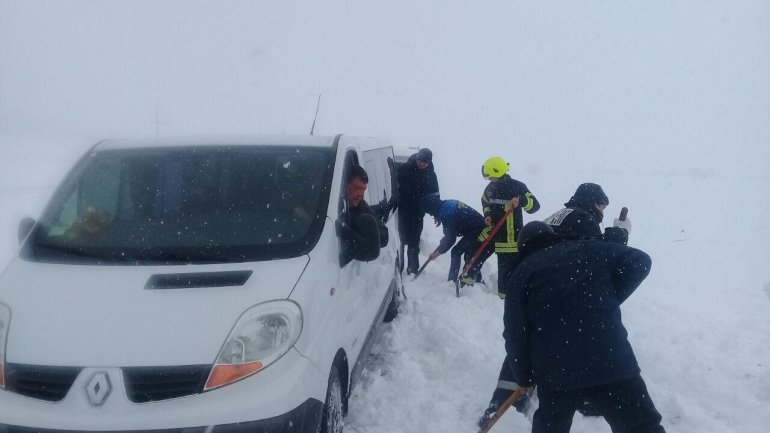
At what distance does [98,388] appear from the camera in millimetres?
2342

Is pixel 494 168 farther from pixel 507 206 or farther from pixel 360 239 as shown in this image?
pixel 360 239

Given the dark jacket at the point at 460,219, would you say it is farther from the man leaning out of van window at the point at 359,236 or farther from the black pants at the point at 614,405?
the black pants at the point at 614,405

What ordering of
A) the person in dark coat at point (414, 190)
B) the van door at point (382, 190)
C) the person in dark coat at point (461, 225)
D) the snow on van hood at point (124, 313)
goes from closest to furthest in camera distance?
the snow on van hood at point (124, 313) < the van door at point (382, 190) < the person in dark coat at point (461, 225) < the person in dark coat at point (414, 190)

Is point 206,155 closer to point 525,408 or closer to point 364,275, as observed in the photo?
point 364,275

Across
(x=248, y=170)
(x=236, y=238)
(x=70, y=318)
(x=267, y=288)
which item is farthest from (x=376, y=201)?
(x=70, y=318)

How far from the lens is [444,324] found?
558cm

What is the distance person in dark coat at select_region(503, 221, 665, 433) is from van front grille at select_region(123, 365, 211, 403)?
157 centimetres

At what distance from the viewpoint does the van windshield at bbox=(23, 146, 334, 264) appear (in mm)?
2990

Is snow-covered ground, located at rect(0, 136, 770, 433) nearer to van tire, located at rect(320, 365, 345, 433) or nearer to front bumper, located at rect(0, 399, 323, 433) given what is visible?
van tire, located at rect(320, 365, 345, 433)

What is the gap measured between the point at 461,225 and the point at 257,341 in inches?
193

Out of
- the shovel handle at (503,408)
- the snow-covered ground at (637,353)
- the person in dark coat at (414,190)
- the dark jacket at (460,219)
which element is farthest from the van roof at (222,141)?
the person in dark coat at (414,190)

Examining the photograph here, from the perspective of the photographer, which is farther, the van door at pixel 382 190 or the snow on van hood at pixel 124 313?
the van door at pixel 382 190

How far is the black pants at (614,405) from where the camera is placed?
255 cm

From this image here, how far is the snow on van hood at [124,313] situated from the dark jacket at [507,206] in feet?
12.8
